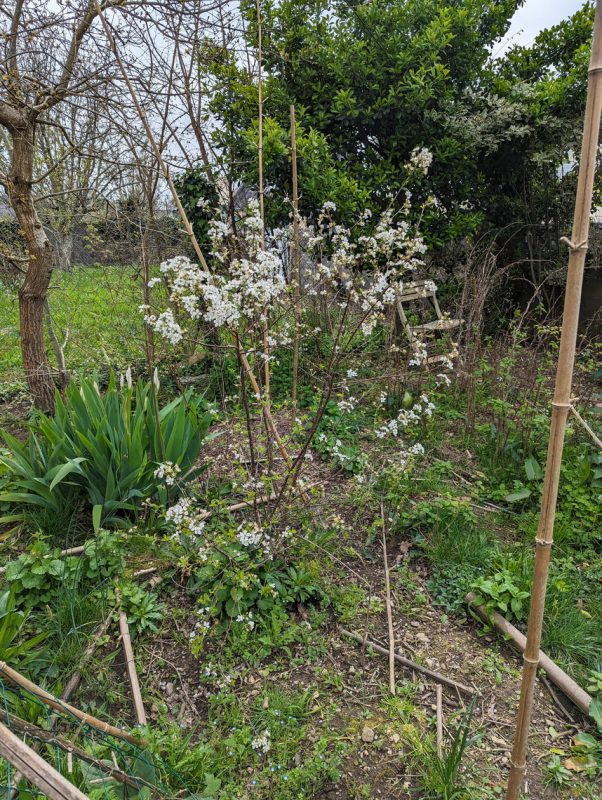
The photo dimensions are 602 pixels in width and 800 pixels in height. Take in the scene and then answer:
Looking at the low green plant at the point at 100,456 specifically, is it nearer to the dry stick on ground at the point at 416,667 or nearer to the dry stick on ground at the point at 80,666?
the dry stick on ground at the point at 80,666

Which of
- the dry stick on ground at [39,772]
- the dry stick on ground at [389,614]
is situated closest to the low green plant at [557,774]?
the dry stick on ground at [389,614]

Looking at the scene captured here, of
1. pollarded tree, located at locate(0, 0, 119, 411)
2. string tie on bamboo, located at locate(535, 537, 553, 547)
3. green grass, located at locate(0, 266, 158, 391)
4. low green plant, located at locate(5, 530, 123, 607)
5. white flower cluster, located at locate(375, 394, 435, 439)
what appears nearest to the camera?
string tie on bamboo, located at locate(535, 537, 553, 547)

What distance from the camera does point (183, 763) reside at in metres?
1.73

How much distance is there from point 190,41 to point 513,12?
14.1 ft

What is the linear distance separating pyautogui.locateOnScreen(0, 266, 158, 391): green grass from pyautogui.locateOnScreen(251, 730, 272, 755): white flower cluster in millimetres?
3009

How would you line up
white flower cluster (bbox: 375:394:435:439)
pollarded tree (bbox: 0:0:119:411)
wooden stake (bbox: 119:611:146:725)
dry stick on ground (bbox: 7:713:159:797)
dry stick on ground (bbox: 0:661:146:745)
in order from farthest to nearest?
pollarded tree (bbox: 0:0:119:411), white flower cluster (bbox: 375:394:435:439), wooden stake (bbox: 119:611:146:725), dry stick on ground (bbox: 0:661:146:745), dry stick on ground (bbox: 7:713:159:797)

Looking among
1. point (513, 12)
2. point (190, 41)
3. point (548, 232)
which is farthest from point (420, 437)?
point (513, 12)

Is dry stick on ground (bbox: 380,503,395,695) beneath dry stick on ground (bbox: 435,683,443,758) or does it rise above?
above

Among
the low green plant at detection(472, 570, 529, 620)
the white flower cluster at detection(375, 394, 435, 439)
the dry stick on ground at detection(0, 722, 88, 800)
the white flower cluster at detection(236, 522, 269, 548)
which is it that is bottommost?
the low green plant at detection(472, 570, 529, 620)

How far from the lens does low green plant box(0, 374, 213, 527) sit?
2.72m

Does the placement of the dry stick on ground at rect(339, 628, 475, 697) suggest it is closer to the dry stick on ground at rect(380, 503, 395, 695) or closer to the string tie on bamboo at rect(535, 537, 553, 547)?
the dry stick on ground at rect(380, 503, 395, 695)

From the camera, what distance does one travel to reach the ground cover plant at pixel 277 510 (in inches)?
74.1

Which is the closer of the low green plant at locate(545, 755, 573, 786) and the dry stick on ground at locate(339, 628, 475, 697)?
the low green plant at locate(545, 755, 573, 786)

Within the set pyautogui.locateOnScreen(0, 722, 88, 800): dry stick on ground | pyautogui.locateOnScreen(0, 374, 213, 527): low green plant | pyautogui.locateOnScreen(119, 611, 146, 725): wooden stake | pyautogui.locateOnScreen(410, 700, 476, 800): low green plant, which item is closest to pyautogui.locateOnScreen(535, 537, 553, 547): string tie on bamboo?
pyautogui.locateOnScreen(410, 700, 476, 800): low green plant
